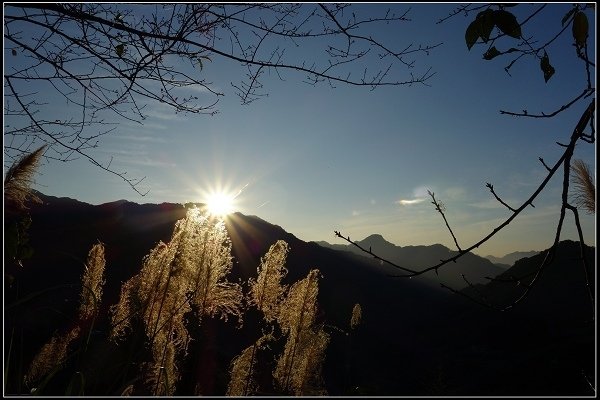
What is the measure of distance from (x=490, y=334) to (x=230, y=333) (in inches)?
1696

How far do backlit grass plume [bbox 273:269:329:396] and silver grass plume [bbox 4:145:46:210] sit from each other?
23.8 feet

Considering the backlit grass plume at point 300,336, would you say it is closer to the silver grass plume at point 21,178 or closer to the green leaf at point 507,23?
the silver grass plume at point 21,178

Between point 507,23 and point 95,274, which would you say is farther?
point 95,274

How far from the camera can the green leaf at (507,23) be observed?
1450 mm

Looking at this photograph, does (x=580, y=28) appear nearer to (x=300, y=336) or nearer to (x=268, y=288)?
(x=268, y=288)

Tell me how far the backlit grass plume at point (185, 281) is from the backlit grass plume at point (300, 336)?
2937mm

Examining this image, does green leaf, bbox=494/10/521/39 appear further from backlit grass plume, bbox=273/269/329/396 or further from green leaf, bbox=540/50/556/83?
backlit grass plume, bbox=273/269/329/396

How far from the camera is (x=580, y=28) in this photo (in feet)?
4.89

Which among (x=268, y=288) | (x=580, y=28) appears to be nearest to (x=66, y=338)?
(x=268, y=288)

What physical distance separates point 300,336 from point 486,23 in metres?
9.62

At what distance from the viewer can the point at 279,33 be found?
3.32m

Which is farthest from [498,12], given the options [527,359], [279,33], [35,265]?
[35,265]

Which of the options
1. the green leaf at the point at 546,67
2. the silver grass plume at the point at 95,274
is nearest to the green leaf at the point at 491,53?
the green leaf at the point at 546,67

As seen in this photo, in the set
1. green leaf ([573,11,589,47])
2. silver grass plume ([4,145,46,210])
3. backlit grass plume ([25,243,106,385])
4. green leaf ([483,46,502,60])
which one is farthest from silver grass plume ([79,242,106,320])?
green leaf ([573,11,589,47])
